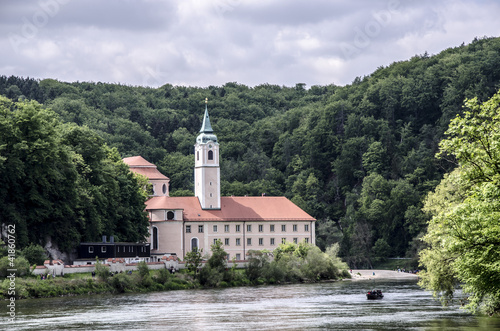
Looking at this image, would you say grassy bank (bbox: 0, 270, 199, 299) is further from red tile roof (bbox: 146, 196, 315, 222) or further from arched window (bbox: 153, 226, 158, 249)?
red tile roof (bbox: 146, 196, 315, 222)

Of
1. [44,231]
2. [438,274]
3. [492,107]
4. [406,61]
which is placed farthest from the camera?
[406,61]

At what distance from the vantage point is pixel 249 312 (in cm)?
5950

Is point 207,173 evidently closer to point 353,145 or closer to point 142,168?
point 142,168

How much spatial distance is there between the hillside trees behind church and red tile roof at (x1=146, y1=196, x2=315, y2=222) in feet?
49.9

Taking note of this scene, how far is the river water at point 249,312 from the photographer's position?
166 ft

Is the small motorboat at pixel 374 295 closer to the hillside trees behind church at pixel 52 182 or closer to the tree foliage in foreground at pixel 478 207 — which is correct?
the tree foliage in foreground at pixel 478 207

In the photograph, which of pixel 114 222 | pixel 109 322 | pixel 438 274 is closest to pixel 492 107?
pixel 438 274

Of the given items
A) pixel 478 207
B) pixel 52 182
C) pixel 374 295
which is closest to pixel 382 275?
pixel 374 295

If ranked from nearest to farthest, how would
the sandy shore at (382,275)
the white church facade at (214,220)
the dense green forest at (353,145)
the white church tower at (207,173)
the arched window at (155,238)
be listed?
the sandy shore at (382,275), the arched window at (155,238), the white church facade at (214,220), the white church tower at (207,173), the dense green forest at (353,145)

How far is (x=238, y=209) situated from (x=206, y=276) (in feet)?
100

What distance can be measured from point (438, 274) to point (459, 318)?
4.13 meters

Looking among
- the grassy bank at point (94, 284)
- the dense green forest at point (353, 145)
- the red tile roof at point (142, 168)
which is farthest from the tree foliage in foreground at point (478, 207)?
the red tile roof at point (142, 168)

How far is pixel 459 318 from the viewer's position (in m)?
52.0

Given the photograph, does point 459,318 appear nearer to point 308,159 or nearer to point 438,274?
point 438,274
